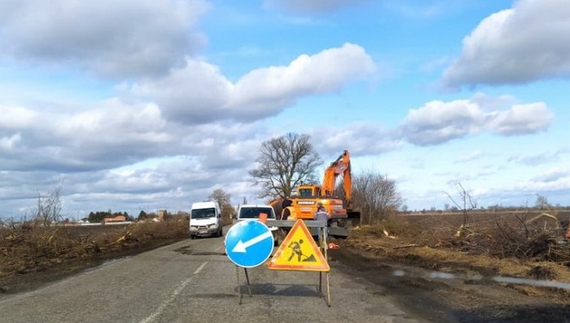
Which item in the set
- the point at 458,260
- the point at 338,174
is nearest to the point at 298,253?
the point at 458,260

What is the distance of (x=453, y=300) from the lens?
11.3m

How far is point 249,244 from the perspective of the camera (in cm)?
1052

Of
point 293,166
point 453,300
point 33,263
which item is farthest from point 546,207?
point 293,166

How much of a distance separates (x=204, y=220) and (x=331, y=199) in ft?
38.0

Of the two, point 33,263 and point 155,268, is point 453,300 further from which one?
point 33,263

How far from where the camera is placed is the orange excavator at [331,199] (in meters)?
31.2

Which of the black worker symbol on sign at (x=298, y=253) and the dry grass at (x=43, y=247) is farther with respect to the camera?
the dry grass at (x=43, y=247)

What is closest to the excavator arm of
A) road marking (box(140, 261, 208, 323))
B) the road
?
the road

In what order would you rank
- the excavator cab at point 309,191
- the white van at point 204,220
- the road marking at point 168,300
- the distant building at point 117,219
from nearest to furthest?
the road marking at point 168,300 → the excavator cab at point 309,191 → the white van at point 204,220 → the distant building at point 117,219

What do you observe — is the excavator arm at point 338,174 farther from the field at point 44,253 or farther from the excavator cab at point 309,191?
the field at point 44,253

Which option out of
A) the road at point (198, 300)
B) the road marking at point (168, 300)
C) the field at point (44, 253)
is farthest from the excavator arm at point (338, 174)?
the road marking at point (168, 300)

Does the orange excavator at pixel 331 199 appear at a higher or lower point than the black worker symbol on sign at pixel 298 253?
higher

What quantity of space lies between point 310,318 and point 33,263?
53.0 ft

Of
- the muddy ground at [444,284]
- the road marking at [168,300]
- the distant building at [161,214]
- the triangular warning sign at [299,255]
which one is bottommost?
the muddy ground at [444,284]
